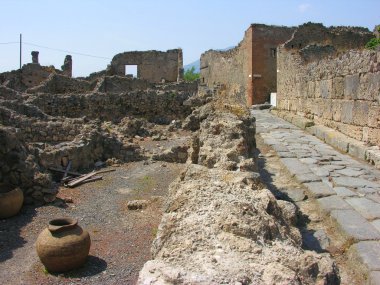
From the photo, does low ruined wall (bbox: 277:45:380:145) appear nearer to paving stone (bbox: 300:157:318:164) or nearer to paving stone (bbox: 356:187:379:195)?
paving stone (bbox: 300:157:318:164)

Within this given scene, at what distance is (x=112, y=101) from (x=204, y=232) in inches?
634

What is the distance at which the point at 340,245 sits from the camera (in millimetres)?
4094

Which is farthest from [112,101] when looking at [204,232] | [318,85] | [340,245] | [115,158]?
[204,232]

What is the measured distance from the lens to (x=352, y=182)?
618 cm

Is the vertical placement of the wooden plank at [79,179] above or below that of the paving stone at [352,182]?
below

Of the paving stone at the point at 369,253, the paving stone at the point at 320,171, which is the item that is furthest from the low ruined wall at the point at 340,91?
the paving stone at the point at 369,253

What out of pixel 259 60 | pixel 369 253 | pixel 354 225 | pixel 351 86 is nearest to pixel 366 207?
pixel 354 225

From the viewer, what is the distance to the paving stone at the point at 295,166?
6.76 metres

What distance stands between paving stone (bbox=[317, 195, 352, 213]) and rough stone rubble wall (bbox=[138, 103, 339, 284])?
5.90ft

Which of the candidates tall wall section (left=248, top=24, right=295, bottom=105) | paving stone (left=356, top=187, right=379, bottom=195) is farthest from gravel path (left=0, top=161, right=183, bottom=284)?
tall wall section (left=248, top=24, right=295, bottom=105)

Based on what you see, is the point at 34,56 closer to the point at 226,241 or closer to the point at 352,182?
the point at 352,182

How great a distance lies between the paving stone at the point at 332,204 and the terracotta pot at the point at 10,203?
5.07 m

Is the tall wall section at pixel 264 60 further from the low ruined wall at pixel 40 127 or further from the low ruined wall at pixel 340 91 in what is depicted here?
the low ruined wall at pixel 40 127

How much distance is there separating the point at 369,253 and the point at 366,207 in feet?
4.53
